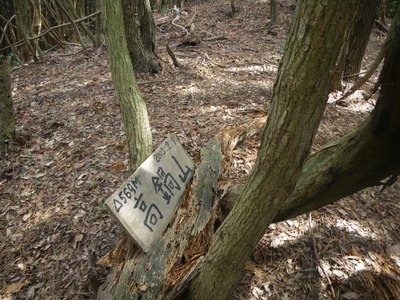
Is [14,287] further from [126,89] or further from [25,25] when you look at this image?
[25,25]

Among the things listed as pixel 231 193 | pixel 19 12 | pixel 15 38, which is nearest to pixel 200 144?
pixel 231 193

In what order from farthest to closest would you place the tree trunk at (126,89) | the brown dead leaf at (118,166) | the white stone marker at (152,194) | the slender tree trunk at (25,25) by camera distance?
the slender tree trunk at (25,25) → the brown dead leaf at (118,166) → the tree trunk at (126,89) → the white stone marker at (152,194)

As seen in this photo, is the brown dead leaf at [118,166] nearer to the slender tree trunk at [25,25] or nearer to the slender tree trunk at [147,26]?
the slender tree trunk at [147,26]

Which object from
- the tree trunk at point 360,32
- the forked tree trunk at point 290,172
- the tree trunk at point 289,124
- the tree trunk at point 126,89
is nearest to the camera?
the tree trunk at point 289,124

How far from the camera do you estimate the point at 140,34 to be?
222 inches

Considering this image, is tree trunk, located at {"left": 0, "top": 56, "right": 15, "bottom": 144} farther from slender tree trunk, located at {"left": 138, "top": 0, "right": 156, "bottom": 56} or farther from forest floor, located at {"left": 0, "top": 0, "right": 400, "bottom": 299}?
slender tree trunk, located at {"left": 138, "top": 0, "right": 156, "bottom": 56}

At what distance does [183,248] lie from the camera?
224cm

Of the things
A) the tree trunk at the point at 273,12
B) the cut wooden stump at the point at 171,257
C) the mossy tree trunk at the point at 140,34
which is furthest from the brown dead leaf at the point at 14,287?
the tree trunk at the point at 273,12

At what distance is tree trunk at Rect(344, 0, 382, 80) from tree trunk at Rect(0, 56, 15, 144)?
5149mm

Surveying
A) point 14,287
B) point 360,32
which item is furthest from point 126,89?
point 360,32

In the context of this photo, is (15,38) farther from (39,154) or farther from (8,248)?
(8,248)

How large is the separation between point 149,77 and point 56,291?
14.5 ft

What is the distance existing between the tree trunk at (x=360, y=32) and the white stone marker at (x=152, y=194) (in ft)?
10.3

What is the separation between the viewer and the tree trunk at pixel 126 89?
2996mm
